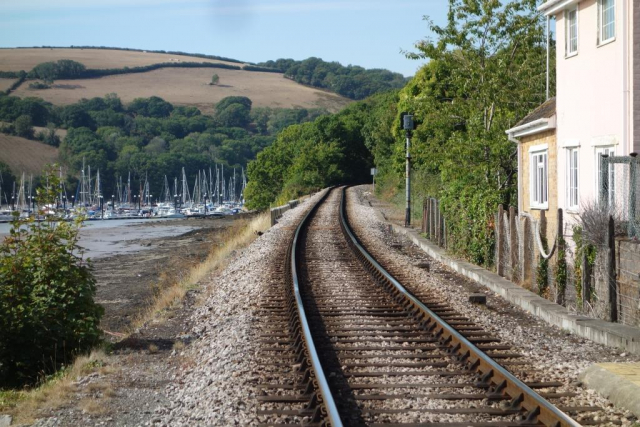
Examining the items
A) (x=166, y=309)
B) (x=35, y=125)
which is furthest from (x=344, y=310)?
(x=35, y=125)

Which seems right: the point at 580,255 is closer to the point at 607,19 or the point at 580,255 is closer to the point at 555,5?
the point at 607,19

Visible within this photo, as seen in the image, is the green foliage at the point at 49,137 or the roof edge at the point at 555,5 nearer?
the roof edge at the point at 555,5

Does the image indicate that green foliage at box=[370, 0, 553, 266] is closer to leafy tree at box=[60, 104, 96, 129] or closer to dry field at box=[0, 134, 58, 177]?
dry field at box=[0, 134, 58, 177]

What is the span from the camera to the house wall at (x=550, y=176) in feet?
66.0

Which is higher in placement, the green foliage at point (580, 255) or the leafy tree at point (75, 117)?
the leafy tree at point (75, 117)

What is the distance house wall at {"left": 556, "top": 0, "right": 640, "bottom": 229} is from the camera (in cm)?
1593

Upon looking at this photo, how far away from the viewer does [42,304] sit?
11977 millimetres

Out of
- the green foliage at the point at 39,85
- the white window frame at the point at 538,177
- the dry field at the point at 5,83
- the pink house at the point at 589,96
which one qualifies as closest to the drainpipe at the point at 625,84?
the pink house at the point at 589,96

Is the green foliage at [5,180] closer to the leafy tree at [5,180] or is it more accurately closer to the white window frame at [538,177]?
the leafy tree at [5,180]

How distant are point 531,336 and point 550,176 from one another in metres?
10.1

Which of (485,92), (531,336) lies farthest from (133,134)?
(531,336)

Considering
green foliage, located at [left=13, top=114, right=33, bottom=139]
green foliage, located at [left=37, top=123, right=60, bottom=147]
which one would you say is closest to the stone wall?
Answer: green foliage, located at [left=37, top=123, right=60, bottom=147]

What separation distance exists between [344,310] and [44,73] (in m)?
192

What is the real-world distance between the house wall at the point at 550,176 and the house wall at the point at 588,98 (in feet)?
1.84
